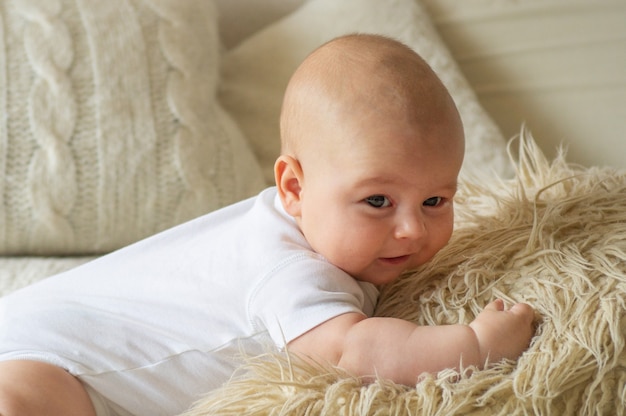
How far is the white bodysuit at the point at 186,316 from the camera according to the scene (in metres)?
0.88

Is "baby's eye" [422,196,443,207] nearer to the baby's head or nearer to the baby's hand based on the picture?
the baby's head

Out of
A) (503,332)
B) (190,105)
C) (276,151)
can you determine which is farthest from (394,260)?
(276,151)

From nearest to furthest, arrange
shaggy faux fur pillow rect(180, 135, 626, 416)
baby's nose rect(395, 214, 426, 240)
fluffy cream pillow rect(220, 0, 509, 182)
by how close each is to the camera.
A: 1. shaggy faux fur pillow rect(180, 135, 626, 416)
2. baby's nose rect(395, 214, 426, 240)
3. fluffy cream pillow rect(220, 0, 509, 182)

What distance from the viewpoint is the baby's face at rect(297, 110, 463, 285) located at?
85 cm

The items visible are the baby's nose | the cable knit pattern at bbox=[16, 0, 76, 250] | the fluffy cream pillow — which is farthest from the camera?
the fluffy cream pillow

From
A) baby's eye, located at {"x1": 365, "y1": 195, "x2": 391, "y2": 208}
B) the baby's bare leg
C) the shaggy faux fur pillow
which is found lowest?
the baby's bare leg

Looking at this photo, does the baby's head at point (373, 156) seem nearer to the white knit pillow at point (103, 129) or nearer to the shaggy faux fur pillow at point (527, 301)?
the shaggy faux fur pillow at point (527, 301)

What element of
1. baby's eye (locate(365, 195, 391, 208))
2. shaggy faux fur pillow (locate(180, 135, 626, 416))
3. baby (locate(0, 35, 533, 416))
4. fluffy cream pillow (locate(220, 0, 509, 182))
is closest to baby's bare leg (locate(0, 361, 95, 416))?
baby (locate(0, 35, 533, 416))

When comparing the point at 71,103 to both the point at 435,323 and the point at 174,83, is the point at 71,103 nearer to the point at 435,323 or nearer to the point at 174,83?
the point at 174,83

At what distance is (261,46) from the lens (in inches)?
70.9

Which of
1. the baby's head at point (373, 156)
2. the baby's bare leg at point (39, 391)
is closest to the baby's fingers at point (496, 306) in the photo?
the baby's head at point (373, 156)

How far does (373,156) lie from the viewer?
85 centimetres

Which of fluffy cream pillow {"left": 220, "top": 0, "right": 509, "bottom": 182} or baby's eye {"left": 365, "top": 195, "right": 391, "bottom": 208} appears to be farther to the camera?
fluffy cream pillow {"left": 220, "top": 0, "right": 509, "bottom": 182}

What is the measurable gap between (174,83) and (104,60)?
0.14m
